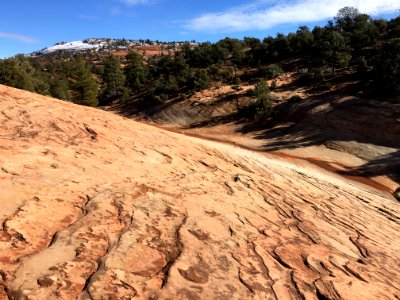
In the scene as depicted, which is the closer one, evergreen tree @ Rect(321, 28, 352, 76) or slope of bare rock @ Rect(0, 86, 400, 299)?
slope of bare rock @ Rect(0, 86, 400, 299)

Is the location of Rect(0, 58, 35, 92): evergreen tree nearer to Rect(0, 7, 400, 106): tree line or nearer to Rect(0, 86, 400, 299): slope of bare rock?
Rect(0, 7, 400, 106): tree line

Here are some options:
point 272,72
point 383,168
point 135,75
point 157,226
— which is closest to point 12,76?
point 135,75

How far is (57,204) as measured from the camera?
8.23m

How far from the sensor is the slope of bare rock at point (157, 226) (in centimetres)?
641

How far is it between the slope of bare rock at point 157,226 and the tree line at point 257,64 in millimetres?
26589

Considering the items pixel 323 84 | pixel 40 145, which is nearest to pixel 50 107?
pixel 40 145

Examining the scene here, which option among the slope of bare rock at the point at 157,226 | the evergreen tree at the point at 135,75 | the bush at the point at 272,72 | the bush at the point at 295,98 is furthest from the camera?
the evergreen tree at the point at 135,75

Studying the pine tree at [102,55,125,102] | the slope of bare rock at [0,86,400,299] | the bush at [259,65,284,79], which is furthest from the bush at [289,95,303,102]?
the pine tree at [102,55,125,102]

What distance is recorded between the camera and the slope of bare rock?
641 cm

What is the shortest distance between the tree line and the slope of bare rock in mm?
26589

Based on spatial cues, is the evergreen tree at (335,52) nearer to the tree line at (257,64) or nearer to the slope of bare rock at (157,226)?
the tree line at (257,64)

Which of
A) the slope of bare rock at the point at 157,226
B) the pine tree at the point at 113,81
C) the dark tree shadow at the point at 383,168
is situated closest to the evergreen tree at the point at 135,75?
the pine tree at the point at 113,81

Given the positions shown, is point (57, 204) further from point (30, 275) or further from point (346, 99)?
point (346, 99)

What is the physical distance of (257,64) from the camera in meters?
58.2
